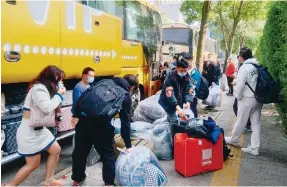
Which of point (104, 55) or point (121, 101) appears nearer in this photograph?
point (121, 101)

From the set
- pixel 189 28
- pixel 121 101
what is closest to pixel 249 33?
pixel 189 28

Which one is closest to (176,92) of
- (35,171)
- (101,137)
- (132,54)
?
(101,137)

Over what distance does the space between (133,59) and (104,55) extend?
1984 mm

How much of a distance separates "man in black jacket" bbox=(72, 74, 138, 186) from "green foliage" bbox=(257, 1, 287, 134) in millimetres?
2480

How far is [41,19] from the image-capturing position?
13.9ft

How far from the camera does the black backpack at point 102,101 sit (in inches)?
131

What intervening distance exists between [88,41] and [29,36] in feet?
4.35

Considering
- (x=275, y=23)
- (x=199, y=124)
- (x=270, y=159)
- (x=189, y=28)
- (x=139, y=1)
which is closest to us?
(x=199, y=124)

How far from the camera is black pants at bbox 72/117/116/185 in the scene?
3533mm

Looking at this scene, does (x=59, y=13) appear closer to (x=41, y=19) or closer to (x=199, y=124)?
(x=41, y=19)

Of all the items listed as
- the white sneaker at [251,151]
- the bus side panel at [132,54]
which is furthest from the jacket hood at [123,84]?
the bus side panel at [132,54]

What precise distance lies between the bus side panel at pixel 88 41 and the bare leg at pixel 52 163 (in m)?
1.51

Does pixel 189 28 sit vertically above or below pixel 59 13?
above

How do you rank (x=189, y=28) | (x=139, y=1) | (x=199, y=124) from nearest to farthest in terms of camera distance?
(x=199, y=124), (x=139, y=1), (x=189, y=28)
